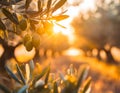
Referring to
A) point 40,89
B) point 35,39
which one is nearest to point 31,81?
point 40,89

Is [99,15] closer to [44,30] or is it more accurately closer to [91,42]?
[91,42]

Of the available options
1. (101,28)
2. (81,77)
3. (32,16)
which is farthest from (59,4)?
(101,28)

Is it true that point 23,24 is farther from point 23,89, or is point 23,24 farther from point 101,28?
point 101,28

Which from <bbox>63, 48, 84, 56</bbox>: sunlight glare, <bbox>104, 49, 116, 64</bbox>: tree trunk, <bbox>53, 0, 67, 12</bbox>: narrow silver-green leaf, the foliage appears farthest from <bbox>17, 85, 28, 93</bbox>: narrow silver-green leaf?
<bbox>63, 48, 84, 56</bbox>: sunlight glare

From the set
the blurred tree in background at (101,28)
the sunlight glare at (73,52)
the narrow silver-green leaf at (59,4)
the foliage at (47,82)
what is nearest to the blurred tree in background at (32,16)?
the narrow silver-green leaf at (59,4)

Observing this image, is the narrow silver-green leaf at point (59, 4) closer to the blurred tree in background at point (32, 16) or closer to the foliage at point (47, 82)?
the blurred tree in background at point (32, 16)

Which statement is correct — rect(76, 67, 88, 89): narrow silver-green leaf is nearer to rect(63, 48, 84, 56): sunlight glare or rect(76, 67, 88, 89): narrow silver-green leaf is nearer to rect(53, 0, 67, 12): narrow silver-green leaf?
rect(53, 0, 67, 12): narrow silver-green leaf
